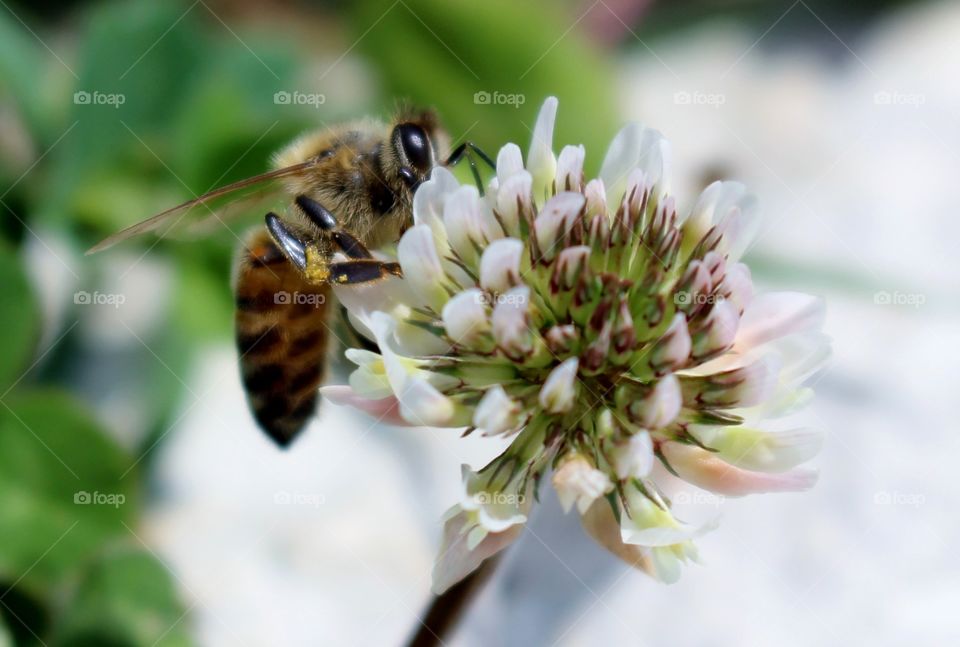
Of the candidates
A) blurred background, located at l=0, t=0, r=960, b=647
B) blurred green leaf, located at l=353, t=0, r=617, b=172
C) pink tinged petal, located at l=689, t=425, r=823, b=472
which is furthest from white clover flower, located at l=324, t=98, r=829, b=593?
blurred green leaf, located at l=353, t=0, r=617, b=172

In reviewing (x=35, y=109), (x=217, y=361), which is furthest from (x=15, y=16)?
(x=217, y=361)

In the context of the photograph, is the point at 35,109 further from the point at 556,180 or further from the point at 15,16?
the point at 556,180

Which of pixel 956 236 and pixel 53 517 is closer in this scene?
pixel 53 517

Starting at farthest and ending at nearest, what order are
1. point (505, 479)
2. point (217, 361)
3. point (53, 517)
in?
point (217, 361) < point (53, 517) < point (505, 479)

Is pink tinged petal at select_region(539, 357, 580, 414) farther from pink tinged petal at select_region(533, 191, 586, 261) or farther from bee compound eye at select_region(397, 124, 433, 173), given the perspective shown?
bee compound eye at select_region(397, 124, 433, 173)

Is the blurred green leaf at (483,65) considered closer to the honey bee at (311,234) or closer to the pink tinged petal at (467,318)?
the honey bee at (311,234)

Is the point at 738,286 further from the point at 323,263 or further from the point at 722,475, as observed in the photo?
the point at 323,263

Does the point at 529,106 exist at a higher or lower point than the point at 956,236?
higher
